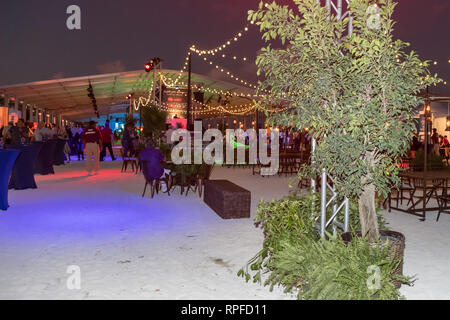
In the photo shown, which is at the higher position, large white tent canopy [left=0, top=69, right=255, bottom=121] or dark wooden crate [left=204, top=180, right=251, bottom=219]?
large white tent canopy [left=0, top=69, right=255, bottom=121]

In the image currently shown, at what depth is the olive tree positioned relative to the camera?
3076mm

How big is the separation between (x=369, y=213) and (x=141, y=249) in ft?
8.64

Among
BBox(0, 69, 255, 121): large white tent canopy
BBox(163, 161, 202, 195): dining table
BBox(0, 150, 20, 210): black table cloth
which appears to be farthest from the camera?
BBox(0, 69, 255, 121): large white tent canopy

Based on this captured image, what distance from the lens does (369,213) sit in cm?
374

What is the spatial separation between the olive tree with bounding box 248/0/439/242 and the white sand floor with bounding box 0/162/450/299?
1.26 m

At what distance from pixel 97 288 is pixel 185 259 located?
1123 mm

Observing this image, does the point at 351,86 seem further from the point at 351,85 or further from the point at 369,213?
the point at 369,213

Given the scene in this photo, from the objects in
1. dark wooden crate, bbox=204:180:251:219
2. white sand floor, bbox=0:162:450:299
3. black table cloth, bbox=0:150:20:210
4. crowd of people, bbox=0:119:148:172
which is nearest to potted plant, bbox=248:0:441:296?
white sand floor, bbox=0:162:450:299

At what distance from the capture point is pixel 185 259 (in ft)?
14.8

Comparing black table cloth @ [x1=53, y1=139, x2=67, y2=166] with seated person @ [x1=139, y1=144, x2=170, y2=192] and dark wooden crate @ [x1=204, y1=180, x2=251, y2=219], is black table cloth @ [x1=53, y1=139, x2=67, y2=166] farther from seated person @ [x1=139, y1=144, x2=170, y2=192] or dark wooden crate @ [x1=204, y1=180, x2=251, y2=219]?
dark wooden crate @ [x1=204, y1=180, x2=251, y2=219]

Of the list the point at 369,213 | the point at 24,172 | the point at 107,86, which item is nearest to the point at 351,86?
the point at 369,213

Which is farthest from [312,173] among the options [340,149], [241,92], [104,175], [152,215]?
[241,92]

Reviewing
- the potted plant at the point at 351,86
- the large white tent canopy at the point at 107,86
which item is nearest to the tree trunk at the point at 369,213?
the potted plant at the point at 351,86

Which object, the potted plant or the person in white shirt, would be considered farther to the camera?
the person in white shirt
